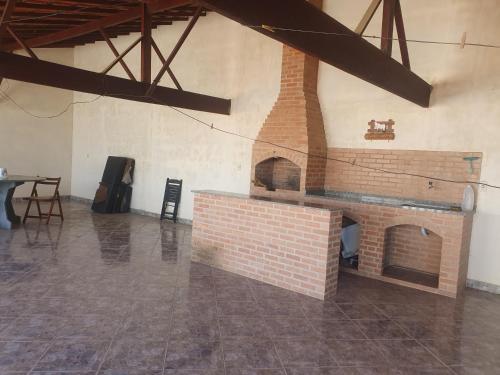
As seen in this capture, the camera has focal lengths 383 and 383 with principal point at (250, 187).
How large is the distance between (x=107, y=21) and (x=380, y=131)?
178 inches

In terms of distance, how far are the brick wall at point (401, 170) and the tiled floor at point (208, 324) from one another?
129 cm

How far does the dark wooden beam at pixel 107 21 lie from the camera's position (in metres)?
5.37

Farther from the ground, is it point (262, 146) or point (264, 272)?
point (262, 146)

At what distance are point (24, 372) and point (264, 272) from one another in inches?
102

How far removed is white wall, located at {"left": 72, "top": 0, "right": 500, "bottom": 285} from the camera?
4.60m

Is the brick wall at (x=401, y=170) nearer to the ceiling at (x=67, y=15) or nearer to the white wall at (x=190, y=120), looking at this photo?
the white wall at (x=190, y=120)

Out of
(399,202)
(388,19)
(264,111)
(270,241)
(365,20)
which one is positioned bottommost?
(270,241)

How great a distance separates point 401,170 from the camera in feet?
17.0

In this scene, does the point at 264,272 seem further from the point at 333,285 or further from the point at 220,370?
the point at 220,370

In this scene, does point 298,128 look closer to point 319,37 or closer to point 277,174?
point 277,174

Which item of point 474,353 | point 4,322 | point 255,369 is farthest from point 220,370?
point 474,353

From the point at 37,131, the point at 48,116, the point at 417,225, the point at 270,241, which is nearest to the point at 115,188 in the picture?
the point at 37,131

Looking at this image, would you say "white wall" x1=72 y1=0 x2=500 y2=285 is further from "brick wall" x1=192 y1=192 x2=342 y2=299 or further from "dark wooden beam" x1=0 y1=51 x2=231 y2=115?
"brick wall" x1=192 y1=192 x2=342 y2=299

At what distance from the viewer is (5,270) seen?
4.33m
